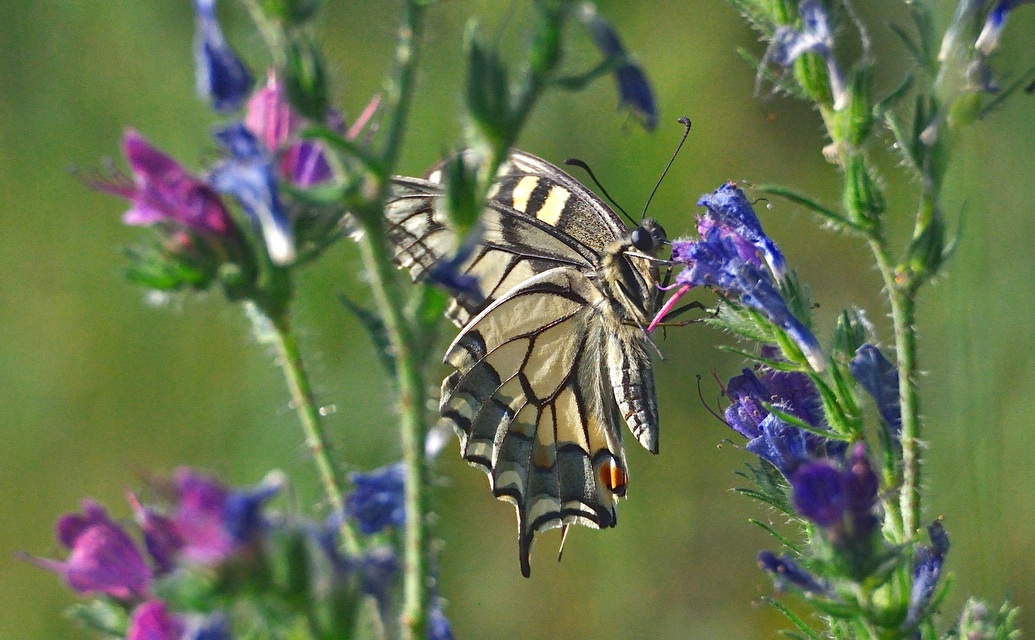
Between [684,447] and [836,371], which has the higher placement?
[684,447]

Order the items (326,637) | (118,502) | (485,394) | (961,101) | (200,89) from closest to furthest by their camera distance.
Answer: (326,637), (200,89), (961,101), (485,394), (118,502)

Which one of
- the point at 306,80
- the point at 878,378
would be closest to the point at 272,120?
the point at 306,80

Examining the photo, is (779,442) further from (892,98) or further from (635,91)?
(635,91)

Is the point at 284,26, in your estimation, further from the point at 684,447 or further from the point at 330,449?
the point at 684,447

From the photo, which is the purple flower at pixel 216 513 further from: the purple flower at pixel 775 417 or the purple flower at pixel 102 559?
the purple flower at pixel 775 417

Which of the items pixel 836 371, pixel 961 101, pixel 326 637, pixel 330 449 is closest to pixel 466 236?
pixel 330 449

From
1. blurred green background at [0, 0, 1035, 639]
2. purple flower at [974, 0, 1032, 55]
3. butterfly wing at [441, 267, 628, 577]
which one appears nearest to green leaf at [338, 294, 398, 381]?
purple flower at [974, 0, 1032, 55]

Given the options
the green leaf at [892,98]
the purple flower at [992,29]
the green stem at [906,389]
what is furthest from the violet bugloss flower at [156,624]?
the purple flower at [992,29]
